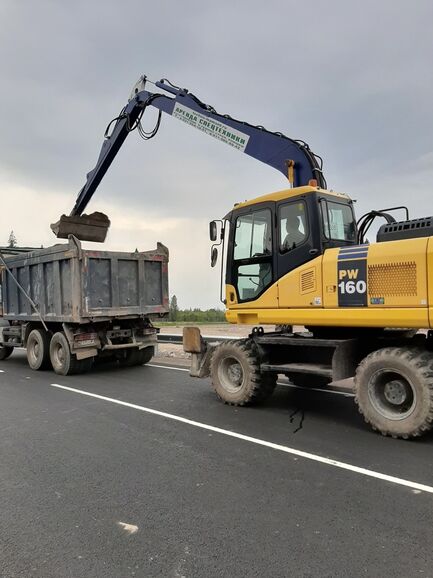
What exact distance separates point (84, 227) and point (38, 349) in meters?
3.62

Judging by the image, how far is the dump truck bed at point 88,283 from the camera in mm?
10039

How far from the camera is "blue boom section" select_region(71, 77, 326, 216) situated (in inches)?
327

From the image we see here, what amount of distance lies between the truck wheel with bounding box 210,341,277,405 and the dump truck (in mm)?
3694

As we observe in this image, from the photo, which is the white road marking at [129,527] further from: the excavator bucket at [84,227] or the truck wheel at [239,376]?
the excavator bucket at [84,227]

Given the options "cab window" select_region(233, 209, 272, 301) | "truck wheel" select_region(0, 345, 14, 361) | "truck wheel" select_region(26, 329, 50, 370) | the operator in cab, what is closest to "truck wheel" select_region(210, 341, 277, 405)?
"cab window" select_region(233, 209, 272, 301)

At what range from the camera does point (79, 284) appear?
392 inches

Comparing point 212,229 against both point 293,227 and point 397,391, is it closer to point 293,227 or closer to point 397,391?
point 293,227

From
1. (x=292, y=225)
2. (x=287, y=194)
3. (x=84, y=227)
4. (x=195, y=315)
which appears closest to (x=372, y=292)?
(x=292, y=225)

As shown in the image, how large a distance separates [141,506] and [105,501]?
34cm

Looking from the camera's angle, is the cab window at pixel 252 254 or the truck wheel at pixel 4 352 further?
the truck wheel at pixel 4 352

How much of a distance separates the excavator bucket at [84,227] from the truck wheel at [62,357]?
127 inches

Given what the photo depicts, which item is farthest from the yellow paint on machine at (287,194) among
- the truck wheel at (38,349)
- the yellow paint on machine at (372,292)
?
the truck wheel at (38,349)

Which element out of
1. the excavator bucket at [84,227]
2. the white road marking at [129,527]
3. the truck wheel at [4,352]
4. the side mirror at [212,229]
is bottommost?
the white road marking at [129,527]

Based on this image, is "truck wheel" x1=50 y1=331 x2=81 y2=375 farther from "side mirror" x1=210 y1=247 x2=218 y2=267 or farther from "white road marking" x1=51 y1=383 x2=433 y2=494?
"side mirror" x1=210 y1=247 x2=218 y2=267
